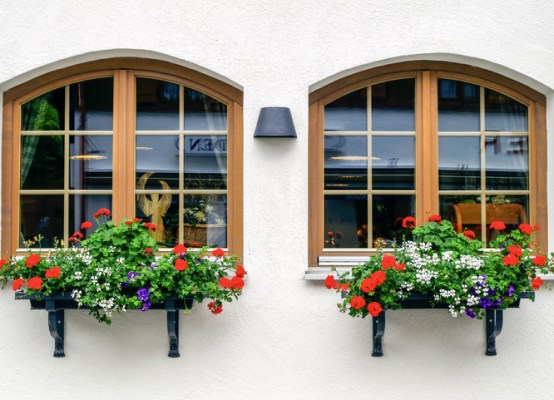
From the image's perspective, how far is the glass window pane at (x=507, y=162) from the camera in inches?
184

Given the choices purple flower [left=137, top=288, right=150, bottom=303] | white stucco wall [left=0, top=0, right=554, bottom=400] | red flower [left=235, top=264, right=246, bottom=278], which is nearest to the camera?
purple flower [left=137, top=288, right=150, bottom=303]

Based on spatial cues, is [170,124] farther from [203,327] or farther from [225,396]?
[225,396]

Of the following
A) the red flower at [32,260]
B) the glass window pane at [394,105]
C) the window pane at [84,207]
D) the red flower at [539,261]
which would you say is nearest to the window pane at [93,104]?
the window pane at [84,207]

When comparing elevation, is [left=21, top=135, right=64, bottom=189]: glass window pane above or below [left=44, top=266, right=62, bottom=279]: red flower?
above

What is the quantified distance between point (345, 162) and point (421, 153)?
519mm

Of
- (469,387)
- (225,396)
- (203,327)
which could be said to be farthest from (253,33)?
(469,387)

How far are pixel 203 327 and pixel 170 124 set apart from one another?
139 cm

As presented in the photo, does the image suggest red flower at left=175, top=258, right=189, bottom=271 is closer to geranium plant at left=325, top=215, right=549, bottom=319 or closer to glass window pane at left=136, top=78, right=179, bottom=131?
geranium plant at left=325, top=215, right=549, bottom=319

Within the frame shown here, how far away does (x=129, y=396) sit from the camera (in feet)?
14.5

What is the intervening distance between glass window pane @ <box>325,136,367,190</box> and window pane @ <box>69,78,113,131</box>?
151 cm

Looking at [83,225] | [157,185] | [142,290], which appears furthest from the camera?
[157,185]

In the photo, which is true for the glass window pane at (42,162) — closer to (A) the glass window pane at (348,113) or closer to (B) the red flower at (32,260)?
(B) the red flower at (32,260)

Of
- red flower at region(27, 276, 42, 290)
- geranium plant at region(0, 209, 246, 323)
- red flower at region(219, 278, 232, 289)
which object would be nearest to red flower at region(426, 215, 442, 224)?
geranium plant at region(0, 209, 246, 323)

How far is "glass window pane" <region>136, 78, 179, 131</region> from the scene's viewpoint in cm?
464
